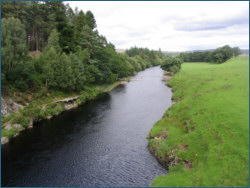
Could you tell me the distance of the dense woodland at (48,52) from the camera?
4531 centimetres

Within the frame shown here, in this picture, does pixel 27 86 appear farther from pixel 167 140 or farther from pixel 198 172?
pixel 198 172

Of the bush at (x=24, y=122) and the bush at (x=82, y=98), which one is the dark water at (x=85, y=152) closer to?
the bush at (x=24, y=122)

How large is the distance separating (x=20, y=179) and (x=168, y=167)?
20.7m

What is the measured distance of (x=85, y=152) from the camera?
32688 mm

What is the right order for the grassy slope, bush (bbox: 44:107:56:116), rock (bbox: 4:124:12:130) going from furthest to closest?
bush (bbox: 44:107:56:116)
rock (bbox: 4:124:12:130)
the grassy slope

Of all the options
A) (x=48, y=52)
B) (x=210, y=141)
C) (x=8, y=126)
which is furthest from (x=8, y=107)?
(x=210, y=141)

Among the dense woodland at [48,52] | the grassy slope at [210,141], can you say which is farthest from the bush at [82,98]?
the grassy slope at [210,141]

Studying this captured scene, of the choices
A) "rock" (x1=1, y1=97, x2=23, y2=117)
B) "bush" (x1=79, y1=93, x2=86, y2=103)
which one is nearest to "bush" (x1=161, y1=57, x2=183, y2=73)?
"bush" (x1=79, y1=93, x2=86, y2=103)

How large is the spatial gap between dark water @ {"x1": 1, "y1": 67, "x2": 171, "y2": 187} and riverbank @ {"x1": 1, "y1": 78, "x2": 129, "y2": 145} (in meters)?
2.06

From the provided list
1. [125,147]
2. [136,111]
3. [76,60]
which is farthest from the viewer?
[76,60]

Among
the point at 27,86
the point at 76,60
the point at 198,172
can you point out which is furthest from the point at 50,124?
the point at 198,172

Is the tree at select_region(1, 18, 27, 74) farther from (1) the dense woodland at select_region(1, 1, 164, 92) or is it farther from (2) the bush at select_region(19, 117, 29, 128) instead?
(2) the bush at select_region(19, 117, 29, 128)

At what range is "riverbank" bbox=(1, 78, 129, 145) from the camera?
39.4 meters

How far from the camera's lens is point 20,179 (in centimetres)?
2581
